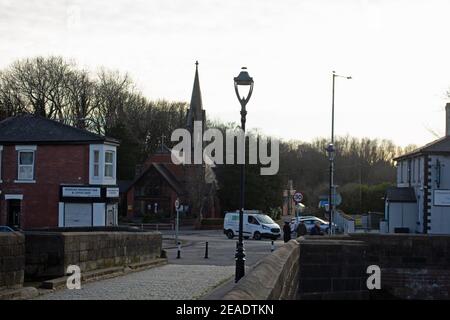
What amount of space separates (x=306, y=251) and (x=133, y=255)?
7.17 m

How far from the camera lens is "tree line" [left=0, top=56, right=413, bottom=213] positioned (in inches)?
3012

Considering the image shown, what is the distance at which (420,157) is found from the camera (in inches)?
1772

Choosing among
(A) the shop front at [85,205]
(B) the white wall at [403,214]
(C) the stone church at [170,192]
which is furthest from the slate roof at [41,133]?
(C) the stone church at [170,192]

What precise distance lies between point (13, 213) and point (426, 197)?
2507cm

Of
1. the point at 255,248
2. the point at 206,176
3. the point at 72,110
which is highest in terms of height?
the point at 72,110

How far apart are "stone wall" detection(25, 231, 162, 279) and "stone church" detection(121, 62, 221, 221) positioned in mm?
50083

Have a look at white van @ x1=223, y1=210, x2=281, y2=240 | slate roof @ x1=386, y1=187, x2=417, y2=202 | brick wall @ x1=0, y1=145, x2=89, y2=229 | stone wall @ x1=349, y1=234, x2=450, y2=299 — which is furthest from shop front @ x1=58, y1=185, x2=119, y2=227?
stone wall @ x1=349, y1=234, x2=450, y2=299

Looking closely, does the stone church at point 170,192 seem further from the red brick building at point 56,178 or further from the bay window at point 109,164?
the red brick building at point 56,178

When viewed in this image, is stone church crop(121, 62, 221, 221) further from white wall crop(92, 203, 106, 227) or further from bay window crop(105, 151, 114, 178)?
white wall crop(92, 203, 106, 227)

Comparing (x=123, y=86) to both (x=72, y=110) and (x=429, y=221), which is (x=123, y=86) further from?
(x=429, y=221)

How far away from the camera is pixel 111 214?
42.0 m
